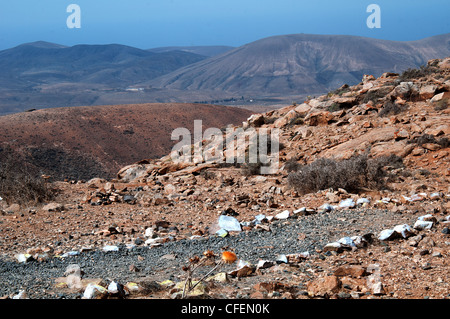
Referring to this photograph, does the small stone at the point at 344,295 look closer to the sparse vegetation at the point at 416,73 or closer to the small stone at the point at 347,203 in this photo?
the small stone at the point at 347,203

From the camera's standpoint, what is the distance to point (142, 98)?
10481 cm

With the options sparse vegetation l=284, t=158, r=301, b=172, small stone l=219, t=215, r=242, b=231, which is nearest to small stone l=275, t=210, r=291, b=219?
small stone l=219, t=215, r=242, b=231

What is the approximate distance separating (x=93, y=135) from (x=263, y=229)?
32.1 meters

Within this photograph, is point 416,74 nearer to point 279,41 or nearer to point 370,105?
point 370,105

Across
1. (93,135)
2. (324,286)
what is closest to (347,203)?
(324,286)

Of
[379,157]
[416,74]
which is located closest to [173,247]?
[379,157]

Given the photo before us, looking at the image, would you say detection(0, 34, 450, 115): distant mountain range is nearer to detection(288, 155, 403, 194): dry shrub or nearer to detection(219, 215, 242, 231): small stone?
detection(288, 155, 403, 194): dry shrub

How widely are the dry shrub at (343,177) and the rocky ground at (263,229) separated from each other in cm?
21

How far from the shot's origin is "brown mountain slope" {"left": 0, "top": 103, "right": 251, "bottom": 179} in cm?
3027

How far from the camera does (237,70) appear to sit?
158 metres

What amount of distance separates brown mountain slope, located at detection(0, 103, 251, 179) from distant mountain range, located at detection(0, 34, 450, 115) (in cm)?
6374

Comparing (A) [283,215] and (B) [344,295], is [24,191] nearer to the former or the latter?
(A) [283,215]

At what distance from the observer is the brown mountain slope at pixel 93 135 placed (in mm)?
30266

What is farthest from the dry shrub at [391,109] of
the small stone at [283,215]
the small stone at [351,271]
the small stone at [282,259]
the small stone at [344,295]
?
the small stone at [344,295]
